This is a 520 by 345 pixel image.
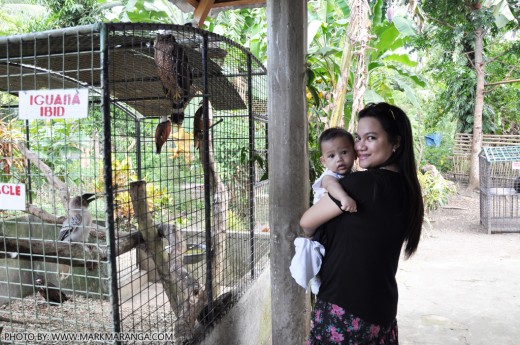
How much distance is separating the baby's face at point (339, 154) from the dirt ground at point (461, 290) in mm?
2261

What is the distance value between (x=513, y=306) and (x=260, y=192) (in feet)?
9.28

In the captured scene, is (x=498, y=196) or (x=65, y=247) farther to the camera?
(x=498, y=196)

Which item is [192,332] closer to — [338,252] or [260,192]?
[338,252]

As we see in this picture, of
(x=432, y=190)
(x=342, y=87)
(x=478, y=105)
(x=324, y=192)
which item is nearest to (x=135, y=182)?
(x=324, y=192)

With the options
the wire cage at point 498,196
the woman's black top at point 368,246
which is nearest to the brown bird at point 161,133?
the woman's black top at point 368,246

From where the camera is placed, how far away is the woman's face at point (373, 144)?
5.01 feet

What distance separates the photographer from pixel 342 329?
1525 mm

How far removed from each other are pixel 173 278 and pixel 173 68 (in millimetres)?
1137

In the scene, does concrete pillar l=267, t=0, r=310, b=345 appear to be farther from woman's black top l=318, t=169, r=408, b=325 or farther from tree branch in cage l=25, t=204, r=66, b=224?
tree branch in cage l=25, t=204, r=66, b=224

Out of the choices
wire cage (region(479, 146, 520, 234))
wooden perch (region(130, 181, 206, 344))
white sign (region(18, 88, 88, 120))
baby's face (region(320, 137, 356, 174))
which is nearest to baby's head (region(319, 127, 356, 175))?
baby's face (region(320, 137, 356, 174))

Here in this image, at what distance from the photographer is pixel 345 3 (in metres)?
5.76

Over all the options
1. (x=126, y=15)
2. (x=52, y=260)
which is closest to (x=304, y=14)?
(x=52, y=260)

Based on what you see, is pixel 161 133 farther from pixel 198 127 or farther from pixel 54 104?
pixel 54 104

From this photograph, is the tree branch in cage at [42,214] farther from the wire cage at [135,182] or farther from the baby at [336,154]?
the baby at [336,154]
